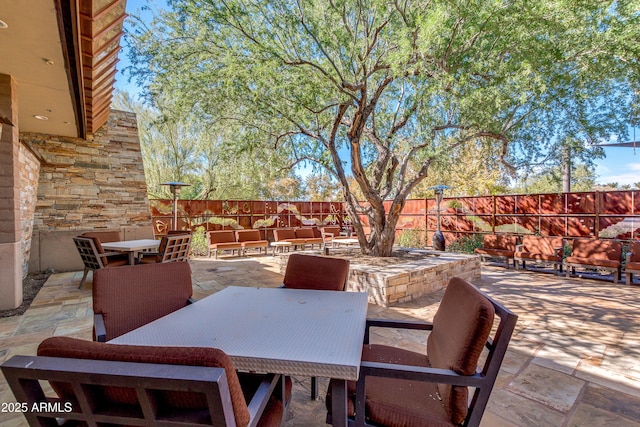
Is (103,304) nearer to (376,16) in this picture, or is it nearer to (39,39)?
(39,39)

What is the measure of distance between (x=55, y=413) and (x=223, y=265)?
19.9 ft

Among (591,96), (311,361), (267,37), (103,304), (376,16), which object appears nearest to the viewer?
(311,361)

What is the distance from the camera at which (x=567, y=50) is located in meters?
4.18

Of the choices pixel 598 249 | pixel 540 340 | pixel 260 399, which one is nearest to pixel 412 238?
pixel 598 249

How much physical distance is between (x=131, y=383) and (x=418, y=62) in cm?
442

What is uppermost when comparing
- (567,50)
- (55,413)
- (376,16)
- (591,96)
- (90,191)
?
(376,16)

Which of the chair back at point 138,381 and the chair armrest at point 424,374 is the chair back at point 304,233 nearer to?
the chair armrest at point 424,374

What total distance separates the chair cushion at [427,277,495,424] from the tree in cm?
333

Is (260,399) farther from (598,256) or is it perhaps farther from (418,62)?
(598,256)

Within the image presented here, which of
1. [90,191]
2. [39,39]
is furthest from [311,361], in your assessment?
[90,191]

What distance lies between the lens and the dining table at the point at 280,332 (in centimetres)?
109

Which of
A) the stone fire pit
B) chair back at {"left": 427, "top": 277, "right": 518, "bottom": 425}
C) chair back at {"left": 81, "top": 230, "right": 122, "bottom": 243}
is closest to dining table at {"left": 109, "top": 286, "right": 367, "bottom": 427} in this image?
chair back at {"left": 427, "top": 277, "right": 518, "bottom": 425}

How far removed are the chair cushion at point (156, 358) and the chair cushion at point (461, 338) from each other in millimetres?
796

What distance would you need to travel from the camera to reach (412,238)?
354 inches
